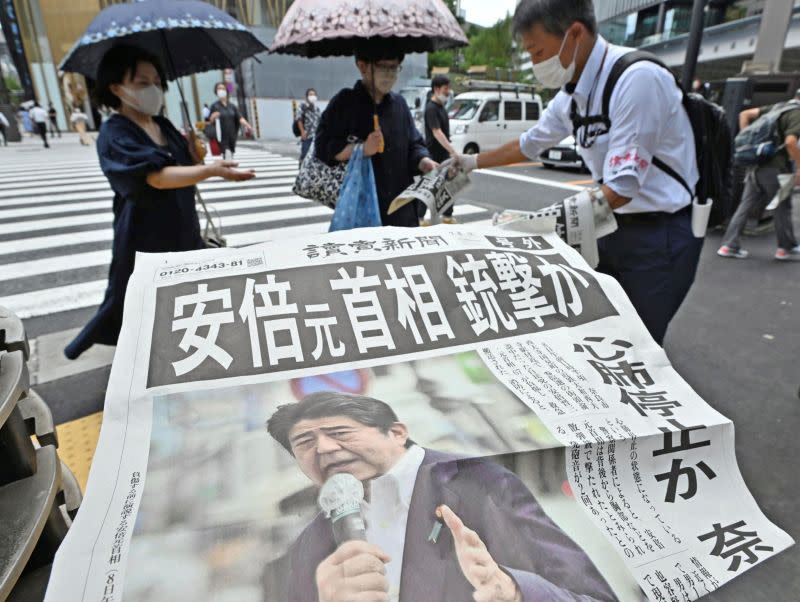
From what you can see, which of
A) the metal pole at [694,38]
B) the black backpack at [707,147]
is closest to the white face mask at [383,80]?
the black backpack at [707,147]

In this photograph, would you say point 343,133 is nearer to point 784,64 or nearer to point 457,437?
point 457,437

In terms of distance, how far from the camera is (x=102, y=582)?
0.68 m

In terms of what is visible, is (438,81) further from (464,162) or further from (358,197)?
(464,162)

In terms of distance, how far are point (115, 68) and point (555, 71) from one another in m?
1.63

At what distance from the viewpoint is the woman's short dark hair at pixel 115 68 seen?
1.98 meters

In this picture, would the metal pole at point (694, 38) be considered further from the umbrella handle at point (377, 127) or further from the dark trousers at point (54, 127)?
the dark trousers at point (54, 127)

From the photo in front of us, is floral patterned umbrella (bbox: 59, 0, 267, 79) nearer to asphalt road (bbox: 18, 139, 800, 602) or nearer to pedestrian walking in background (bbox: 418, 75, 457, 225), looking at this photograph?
asphalt road (bbox: 18, 139, 800, 602)

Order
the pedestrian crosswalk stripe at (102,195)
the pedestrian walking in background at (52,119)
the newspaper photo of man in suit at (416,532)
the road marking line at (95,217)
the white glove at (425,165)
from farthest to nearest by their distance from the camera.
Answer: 1. the pedestrian walking in background at (52,119)
2. the pedestrian crosswalk stripe at (102,195)
3. the road marking line at (95,217)
4. the white glove at (425,165)
5. the newspaper photo of man in suit at (416,532)

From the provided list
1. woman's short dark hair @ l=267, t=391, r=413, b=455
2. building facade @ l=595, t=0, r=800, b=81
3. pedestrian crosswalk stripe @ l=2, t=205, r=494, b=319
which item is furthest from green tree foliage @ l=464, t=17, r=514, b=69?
woman's short dark hair @ l=267, t=391, r=413, b=455

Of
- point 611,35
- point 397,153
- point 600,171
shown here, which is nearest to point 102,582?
point 600,171

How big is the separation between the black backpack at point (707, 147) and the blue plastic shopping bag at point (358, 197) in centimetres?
107

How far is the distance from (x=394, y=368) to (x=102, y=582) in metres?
0.57

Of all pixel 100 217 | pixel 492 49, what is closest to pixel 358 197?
pixel 100 217

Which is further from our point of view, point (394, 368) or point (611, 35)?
point (611, 35)
